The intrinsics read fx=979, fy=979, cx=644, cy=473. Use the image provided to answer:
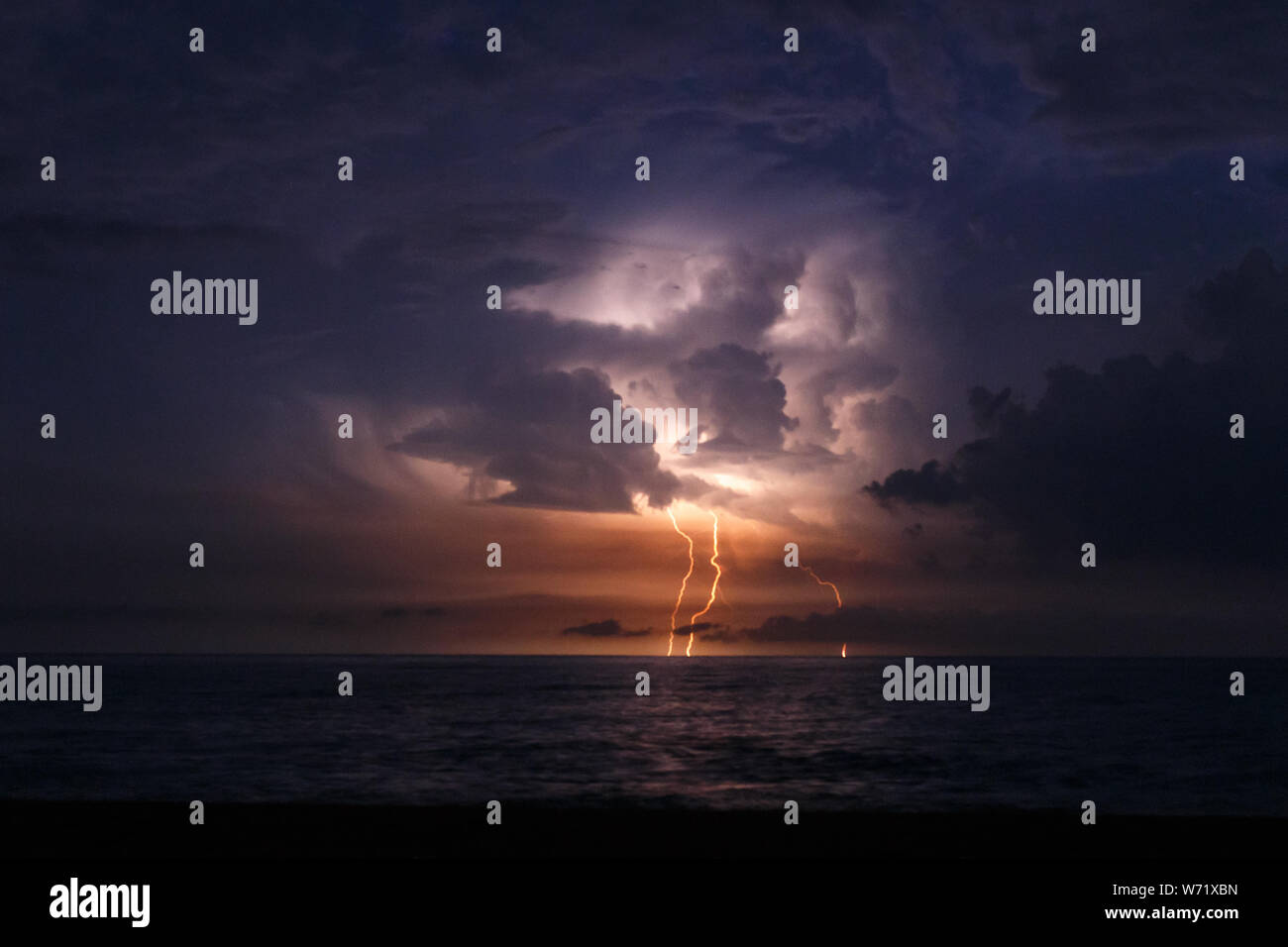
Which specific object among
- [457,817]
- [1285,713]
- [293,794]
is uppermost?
[457,817]

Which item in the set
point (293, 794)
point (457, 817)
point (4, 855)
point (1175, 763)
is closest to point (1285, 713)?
point (1175, 763)

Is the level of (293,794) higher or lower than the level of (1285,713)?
higher

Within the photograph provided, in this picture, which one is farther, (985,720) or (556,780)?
(985,720)
